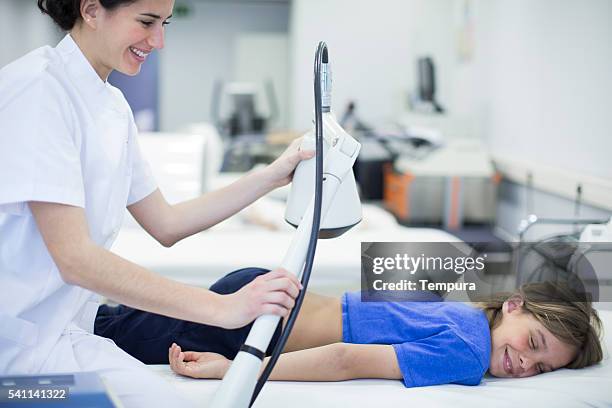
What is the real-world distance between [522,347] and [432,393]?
0.67 ft

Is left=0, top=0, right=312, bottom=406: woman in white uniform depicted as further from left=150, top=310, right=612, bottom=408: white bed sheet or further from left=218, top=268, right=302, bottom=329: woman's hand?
left=150, top=310, right=612, bottom=408: white bed sheet

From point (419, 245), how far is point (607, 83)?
6.74 ft

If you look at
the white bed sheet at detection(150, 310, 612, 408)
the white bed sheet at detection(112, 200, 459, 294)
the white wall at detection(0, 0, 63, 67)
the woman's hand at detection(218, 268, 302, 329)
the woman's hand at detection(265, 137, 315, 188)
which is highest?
the white wall at detection(0, 0, 63, 67)

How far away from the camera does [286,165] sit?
1.27 metres

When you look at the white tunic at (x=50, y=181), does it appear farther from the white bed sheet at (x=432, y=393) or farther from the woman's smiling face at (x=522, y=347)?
the woman's smiling face at (x=522, y=347)

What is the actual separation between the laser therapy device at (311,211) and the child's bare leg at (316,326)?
312 millimetres

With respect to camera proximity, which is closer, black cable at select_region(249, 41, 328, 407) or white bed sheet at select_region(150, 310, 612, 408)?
black cable at select_region(249, 41, 328, 407)

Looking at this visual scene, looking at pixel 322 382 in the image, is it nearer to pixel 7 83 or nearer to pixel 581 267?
pixel 581 267

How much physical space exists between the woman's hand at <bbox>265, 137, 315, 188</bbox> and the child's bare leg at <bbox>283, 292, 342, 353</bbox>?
10.4 inches

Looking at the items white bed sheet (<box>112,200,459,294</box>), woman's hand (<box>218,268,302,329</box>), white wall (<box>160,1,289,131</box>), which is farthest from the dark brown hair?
white wall (<box>160,1,289,131</box>)

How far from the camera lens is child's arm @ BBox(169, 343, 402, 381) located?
1250mm

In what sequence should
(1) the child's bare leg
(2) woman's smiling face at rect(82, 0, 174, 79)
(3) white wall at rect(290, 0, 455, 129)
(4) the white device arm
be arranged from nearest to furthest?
(4) the white device arm, (2) woman's smiling face at rect(82, 0, 174, 79), (1) the child's bare leg, (3) white wall at rect(290, 0, 455, 129)

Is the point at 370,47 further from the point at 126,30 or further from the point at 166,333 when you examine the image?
the point at 126,30

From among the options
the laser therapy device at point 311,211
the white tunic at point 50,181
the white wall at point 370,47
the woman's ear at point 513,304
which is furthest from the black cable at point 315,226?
the white wall at point 370,47
